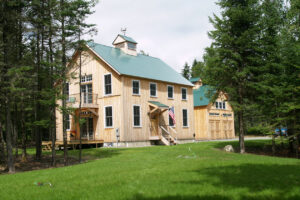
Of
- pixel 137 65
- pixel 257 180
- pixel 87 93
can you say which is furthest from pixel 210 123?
pixel 257 180

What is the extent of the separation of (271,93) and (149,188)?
15005 mm

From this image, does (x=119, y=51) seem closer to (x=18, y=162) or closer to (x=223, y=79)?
(x=223, y=79)

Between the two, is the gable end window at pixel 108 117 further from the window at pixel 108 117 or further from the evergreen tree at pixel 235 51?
the evergreen tree at pixel 235 51

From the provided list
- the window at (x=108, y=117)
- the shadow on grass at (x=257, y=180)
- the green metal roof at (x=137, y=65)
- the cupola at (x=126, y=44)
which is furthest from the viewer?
the cupola at (x=126, y=44)

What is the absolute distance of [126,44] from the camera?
98.2 ft

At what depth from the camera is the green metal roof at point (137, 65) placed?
85.8 feet

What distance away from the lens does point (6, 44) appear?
13.4 m

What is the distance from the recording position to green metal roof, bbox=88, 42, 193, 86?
2616 centimetres

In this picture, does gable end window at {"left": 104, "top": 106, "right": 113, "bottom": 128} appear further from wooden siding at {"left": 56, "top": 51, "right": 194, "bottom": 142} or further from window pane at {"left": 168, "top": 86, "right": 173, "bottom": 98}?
window pane at {"left": 168, "top": 86, "right": 173, "bottom": 98}

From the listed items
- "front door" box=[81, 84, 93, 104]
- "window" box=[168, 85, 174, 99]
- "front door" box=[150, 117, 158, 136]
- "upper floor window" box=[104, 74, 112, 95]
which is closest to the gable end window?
"upper floor window" box=[104, 74, 112, 95]

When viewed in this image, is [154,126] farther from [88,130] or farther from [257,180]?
[257,180]

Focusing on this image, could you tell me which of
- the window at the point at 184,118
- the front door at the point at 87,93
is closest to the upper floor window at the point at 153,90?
the window at the point at 184,118

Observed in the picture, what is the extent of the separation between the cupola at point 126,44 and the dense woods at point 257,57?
11.6 m

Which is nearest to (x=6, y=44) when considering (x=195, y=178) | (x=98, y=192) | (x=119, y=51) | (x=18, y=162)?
(x=18, y=162)
